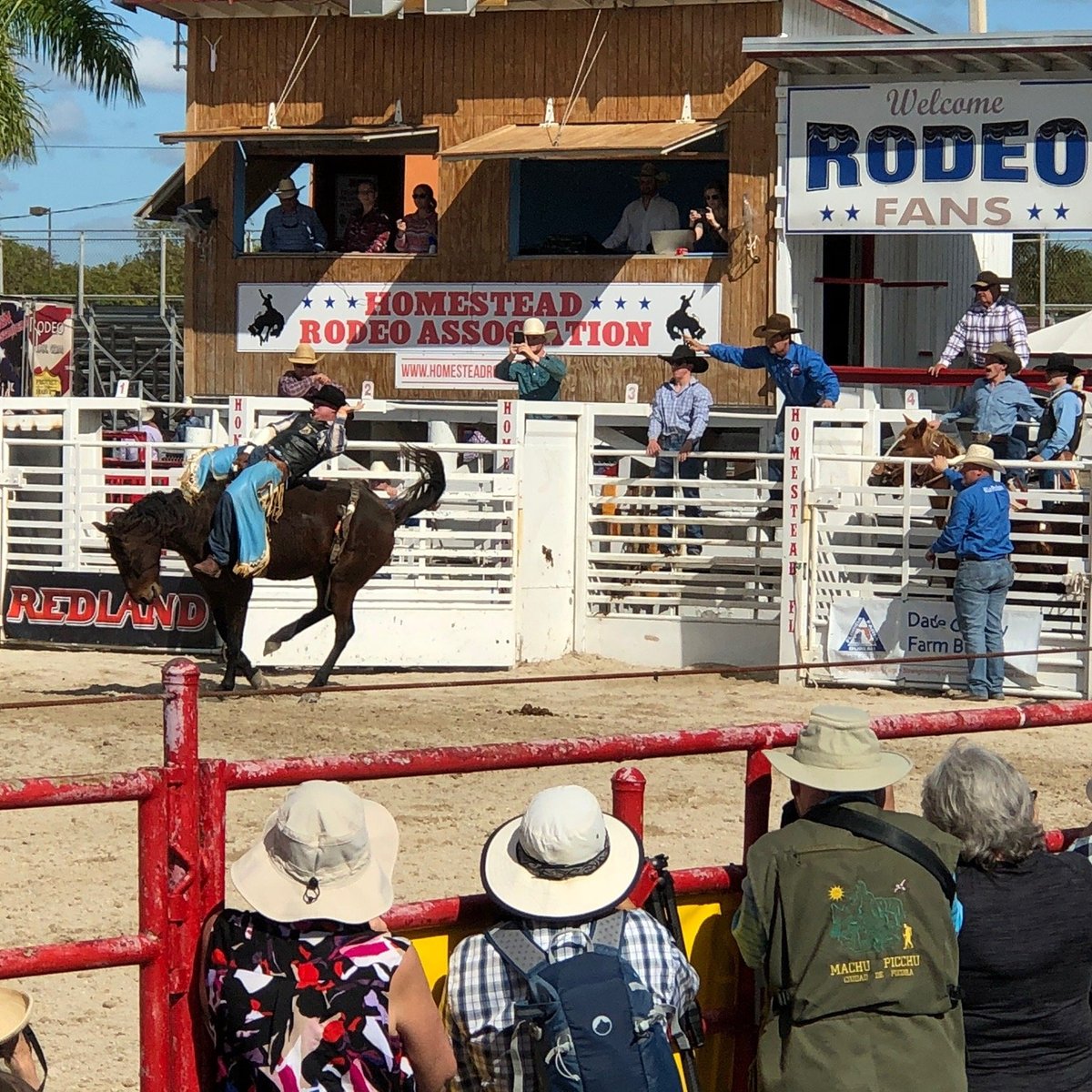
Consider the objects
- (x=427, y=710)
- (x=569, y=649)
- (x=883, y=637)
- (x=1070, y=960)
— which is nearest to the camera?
(x=1070, y=960)

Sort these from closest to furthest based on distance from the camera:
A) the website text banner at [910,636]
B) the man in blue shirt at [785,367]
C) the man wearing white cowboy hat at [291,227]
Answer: the website text banner at [910,636]
the man in blue shirt at [785,367]
the man wearing white cowboy hat at [291,227]

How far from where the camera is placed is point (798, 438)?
13.2m

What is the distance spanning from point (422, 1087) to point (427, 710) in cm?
827

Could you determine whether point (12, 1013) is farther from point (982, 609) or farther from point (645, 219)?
point (645, 219)

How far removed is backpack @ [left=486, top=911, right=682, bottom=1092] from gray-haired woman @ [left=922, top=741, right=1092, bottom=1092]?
2.41 feet

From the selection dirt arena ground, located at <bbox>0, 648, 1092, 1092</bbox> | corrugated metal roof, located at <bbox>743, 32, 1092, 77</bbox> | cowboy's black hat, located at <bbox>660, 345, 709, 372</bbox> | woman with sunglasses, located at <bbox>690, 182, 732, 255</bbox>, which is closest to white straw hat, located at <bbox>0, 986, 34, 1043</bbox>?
dirt arena ground, located at <bbox>0, 648, 1092, 1092</bbox>

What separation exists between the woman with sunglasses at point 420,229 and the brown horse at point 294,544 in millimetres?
6618

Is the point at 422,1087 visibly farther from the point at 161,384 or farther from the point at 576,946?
the point at 161,384

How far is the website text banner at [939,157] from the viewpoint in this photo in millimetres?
16125

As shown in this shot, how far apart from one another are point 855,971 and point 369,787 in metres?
5.81

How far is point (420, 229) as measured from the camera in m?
18.9

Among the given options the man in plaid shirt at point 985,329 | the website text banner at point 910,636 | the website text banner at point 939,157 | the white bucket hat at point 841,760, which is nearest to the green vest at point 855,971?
the white bucket hat at point 841,760

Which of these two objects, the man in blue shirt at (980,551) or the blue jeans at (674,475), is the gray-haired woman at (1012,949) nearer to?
the man in blue shirt at (980,551)

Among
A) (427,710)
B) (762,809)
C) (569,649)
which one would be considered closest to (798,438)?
(569,649)
